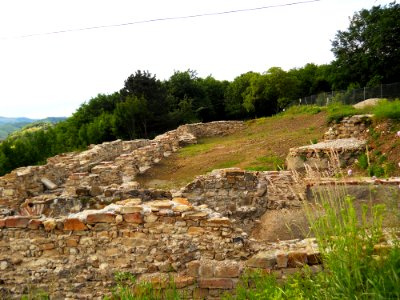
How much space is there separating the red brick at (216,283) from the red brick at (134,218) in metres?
0.99

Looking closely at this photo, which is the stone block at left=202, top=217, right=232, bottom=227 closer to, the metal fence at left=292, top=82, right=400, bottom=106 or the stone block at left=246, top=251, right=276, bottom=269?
the stone block at left=246, top=251, right=276, bottom=269

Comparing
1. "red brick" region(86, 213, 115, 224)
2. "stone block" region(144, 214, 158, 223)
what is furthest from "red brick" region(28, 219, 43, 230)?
"stone block" region(144, 214, 158, 223)

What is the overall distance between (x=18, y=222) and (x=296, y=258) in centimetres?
324

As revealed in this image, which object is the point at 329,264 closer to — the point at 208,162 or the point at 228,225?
the point at 228,225

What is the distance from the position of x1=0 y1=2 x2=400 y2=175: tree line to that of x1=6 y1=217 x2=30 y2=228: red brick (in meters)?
27.7

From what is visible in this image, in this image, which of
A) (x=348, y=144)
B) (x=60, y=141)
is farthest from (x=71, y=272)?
(x=60, y=141)

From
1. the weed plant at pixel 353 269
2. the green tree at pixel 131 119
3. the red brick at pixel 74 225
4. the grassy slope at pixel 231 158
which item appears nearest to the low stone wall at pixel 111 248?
the red brick at pixel 74 225

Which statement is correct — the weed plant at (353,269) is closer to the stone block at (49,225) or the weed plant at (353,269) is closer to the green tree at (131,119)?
the stone block at (49,225)

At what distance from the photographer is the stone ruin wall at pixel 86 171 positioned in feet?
34.4

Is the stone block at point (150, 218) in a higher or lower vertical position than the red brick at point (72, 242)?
higher

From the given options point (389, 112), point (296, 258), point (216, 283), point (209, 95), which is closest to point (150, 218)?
point (216, 283)

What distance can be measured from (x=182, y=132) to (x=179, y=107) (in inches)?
786

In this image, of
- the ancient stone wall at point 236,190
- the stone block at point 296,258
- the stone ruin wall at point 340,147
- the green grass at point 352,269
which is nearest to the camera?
the green grass at point 352,269

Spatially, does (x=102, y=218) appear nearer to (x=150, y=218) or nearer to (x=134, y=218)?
(x=134, y=218)
